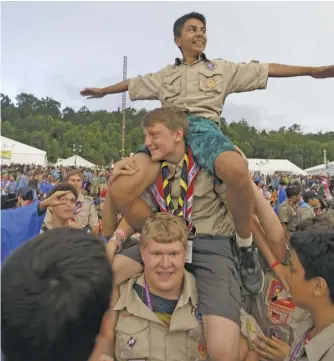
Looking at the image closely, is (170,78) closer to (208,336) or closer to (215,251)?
(215,251)

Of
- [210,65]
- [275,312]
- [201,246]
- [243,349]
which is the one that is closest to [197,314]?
[243,349]

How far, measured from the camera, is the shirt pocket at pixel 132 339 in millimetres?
2307

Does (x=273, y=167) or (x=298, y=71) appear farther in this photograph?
(x=273, y=167)

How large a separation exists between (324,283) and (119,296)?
110 cm

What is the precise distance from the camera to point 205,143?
2576 millimetres

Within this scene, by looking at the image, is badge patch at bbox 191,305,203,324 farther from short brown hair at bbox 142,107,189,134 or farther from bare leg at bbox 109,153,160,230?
short brown hair at bbox 142,107,189,134

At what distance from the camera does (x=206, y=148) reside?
8.38 feet

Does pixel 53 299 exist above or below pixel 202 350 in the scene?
above

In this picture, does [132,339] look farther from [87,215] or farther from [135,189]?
[87,215]

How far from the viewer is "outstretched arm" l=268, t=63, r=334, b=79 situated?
282 centimetres

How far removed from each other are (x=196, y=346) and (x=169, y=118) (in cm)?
122

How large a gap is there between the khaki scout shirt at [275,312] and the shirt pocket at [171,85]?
1270 mm

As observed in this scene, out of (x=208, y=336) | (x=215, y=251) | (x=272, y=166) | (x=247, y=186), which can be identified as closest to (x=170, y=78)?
(x=247, y=186)

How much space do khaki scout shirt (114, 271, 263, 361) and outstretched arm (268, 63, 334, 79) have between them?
1.48 meters
